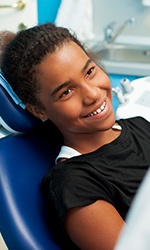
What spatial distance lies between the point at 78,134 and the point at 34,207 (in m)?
0.23

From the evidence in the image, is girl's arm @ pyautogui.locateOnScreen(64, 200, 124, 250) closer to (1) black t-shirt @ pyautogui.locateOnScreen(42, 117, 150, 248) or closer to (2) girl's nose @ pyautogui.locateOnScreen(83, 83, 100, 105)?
(1) black t-shirt @ pyautogui.locateOnScreen(42, 117, 150, 248)

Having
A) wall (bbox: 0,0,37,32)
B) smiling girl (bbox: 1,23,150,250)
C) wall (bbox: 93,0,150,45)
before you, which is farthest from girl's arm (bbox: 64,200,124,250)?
wall (bbox: 93,0,150,45)

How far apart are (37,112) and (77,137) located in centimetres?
13

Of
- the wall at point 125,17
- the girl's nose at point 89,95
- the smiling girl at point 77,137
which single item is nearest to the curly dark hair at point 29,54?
the smiling girl at point 77,137

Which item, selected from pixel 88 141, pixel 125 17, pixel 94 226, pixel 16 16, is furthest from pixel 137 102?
pixel 125 17

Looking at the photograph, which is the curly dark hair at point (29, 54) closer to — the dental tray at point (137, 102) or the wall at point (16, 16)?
the dental tray at point (137, 102)

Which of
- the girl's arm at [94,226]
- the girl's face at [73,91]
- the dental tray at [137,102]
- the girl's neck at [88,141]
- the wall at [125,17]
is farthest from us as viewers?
the wall at [125,17]

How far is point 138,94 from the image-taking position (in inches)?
59.2

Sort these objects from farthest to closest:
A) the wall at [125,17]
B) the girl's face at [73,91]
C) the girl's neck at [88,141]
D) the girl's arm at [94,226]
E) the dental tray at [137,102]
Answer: the wall at [125,17]
the dental tray at [137,102]
the girl's neck at [88,141]
the girl's face at [73,91]
the girl's arm at [94,226]

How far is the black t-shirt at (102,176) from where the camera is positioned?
2.80ft

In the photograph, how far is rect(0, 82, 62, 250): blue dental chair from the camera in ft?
2.88

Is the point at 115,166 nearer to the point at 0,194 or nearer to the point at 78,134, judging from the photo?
the point at 78,134

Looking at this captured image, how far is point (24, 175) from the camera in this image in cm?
99

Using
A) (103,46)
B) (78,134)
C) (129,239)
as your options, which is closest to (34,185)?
(78,134)
